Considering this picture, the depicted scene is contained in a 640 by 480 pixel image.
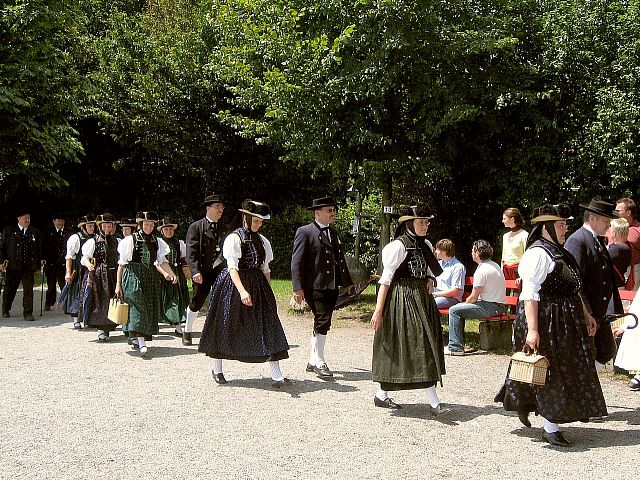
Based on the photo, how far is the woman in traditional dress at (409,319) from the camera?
661 centimetres

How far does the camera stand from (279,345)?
7.86m

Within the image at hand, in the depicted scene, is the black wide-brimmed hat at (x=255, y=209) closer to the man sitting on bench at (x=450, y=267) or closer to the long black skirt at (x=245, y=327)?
the long black skirt at (x=245, y=327)

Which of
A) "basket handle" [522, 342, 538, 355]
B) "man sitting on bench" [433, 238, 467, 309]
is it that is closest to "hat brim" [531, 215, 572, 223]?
"basket handle" [522, 342, 538, 355]

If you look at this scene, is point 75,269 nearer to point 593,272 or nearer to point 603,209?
point 593,272

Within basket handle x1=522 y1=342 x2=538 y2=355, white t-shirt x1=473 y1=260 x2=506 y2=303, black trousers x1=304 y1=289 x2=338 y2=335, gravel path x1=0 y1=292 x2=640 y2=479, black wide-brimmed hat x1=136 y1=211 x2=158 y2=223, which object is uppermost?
black wide-brimmed hat x1=136 y1=211 x2=158 y2=223

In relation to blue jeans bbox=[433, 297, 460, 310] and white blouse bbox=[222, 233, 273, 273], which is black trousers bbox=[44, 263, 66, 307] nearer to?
blue jeans bbox=[433, 297, 460, 310]

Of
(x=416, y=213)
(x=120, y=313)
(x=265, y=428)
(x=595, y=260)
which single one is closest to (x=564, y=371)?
(x=595, y=260)

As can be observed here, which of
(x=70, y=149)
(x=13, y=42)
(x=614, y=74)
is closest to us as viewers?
(x=614, y=74)

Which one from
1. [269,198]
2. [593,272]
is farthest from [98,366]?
[269,198]

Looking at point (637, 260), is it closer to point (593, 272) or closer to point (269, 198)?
point (593, 272)

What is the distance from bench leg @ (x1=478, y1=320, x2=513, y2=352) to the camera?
33.6 feet

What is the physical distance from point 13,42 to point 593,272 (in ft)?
42.0

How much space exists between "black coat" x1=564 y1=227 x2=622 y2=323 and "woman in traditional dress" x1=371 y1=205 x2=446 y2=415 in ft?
4.03

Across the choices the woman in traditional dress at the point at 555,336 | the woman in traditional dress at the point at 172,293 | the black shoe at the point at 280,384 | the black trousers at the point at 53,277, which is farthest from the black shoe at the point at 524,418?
the black trousers at the point at 53,277
